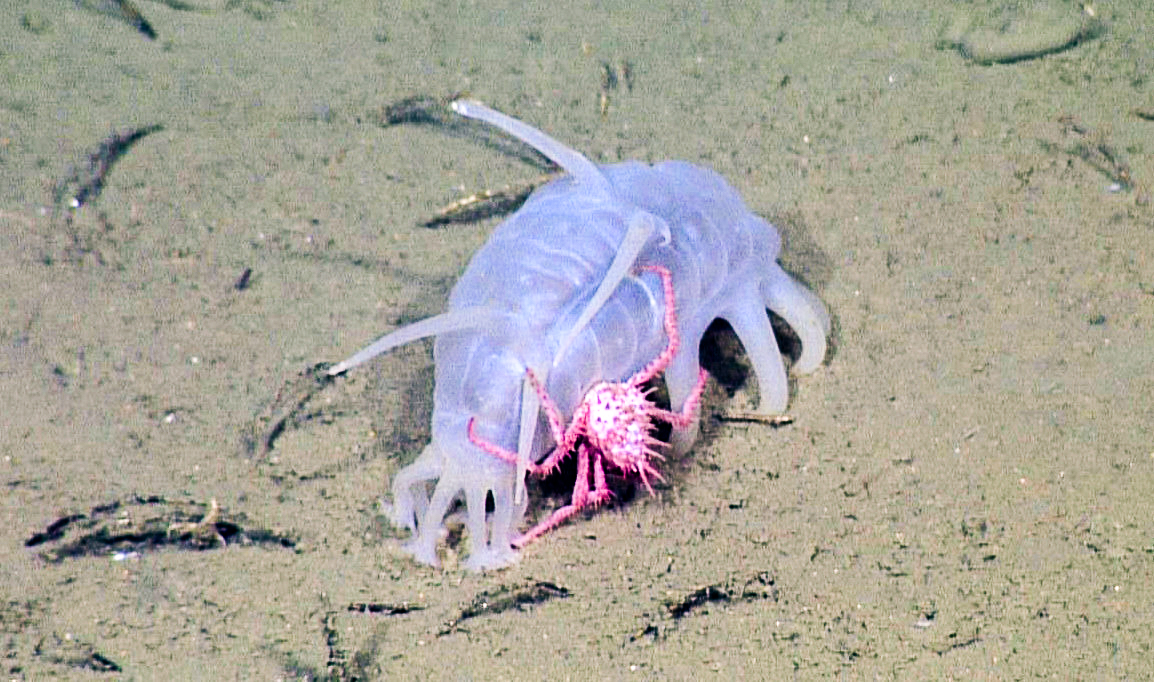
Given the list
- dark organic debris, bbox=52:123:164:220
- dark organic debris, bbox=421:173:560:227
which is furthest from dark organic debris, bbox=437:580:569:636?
dark organic debris, bbox=52:123:164:220

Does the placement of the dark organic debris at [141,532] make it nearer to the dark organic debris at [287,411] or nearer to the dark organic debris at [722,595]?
the dark organic debris at [287,411]

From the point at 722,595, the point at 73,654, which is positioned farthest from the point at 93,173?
the point at 722,595

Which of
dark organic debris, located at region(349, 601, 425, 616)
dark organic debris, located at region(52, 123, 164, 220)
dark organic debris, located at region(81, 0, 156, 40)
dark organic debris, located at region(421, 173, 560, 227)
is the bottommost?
dark organic debris, located at region(349, 601, 425, 616)

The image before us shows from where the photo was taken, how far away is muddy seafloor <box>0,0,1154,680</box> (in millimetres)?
2900

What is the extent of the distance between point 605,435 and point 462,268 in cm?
120

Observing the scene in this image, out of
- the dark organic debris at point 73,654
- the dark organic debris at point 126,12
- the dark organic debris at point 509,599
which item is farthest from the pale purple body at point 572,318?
the dark organic debris at point 126,12

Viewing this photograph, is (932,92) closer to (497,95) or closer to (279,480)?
(497,95)

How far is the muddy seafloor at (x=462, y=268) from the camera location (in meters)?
2.90

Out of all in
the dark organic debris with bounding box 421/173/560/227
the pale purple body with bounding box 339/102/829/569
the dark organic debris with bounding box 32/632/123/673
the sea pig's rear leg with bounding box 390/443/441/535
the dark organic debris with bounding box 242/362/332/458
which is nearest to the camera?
the dark organic debris with bounding box 32/632/123/673

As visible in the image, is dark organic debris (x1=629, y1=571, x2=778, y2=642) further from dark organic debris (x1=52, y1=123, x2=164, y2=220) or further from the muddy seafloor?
dark organic debris (x1=52, y1=123, x2=164, y2=220)

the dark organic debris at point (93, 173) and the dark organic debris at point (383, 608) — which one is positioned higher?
the dark organic debris at point (93, 173)

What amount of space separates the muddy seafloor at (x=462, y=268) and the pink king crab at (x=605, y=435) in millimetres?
111

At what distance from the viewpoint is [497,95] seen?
4.56 metres

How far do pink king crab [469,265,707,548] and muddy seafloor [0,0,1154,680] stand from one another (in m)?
0.11
